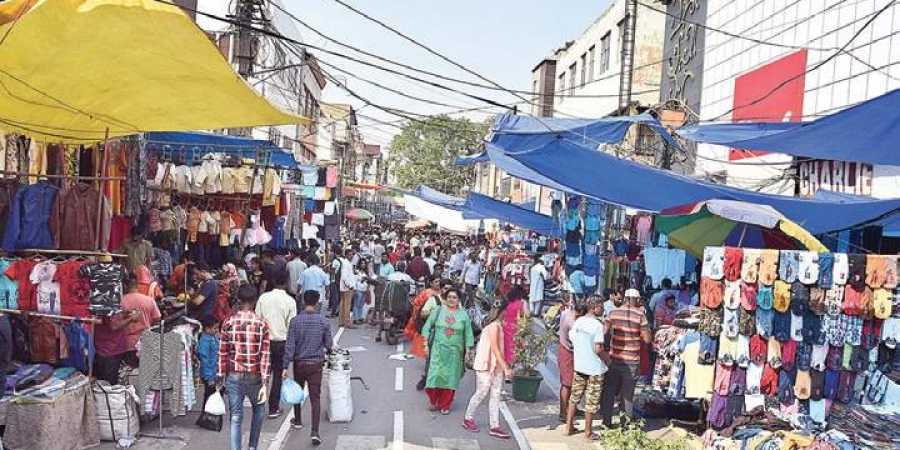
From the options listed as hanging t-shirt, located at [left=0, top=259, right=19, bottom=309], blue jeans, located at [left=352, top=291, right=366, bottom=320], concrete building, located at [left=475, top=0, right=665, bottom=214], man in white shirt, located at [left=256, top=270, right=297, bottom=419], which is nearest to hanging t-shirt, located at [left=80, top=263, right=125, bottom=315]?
hanging t-shirt, located at [left=0, top=259, right=19, bottom=309]

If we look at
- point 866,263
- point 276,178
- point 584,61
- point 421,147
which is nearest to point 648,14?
point 584,61

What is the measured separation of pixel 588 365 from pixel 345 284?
346 inches

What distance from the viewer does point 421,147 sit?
57.7 metres

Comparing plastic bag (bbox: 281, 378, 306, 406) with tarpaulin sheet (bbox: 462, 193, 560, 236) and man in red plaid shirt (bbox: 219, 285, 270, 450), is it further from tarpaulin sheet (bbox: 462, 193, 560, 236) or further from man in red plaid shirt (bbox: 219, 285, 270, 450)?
tarpaulin sheet (bbox: 462, 193, 560, 236)

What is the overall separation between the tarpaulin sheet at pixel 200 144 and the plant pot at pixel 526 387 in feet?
18.9

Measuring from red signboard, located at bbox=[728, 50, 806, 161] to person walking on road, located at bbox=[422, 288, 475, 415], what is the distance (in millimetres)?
6032

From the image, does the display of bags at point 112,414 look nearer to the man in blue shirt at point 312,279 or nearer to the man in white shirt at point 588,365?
the man in white shirt at point 588,365

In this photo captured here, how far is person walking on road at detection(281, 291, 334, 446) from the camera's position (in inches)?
323

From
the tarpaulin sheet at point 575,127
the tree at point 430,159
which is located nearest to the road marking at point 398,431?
the tarpaulin sheet at point 575,127

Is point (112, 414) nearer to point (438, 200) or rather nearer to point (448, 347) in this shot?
point (448, 347)

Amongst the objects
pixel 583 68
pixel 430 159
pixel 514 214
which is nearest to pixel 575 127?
pixel 514 214

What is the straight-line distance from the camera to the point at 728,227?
10.1m

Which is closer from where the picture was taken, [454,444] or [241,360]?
[241,360]

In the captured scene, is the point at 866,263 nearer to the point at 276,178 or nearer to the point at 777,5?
the point at 777,5
